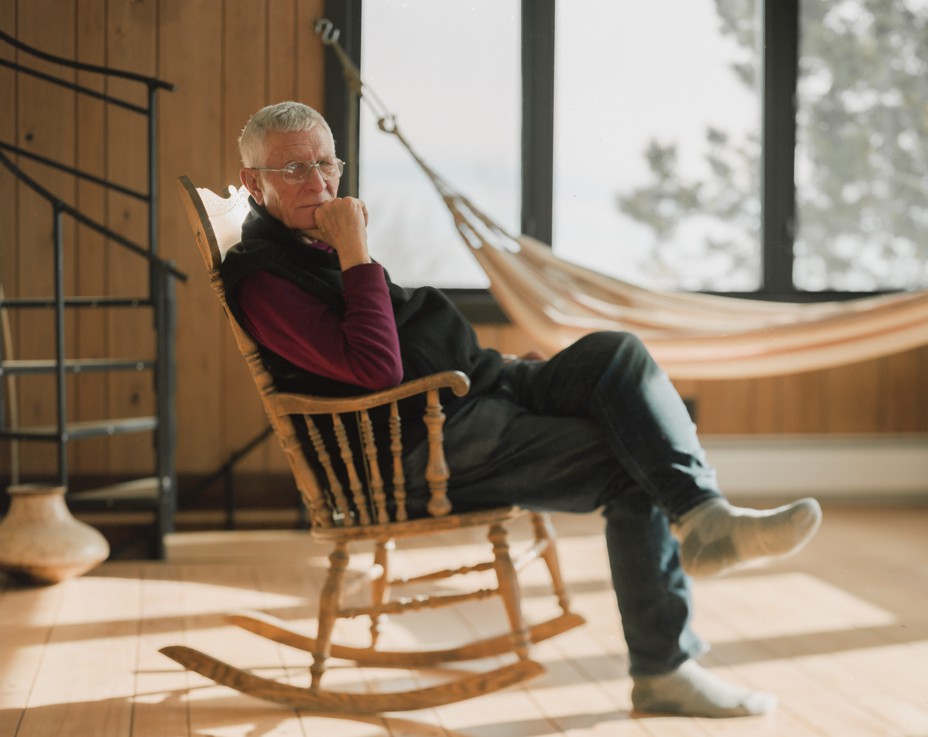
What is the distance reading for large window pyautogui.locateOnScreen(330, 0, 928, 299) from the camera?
3699 mm

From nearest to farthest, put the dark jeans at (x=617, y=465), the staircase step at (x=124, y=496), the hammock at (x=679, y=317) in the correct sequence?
the dark jeans at (x=617, y=465) < the hammock at (x=679, y=317) < the staircase step at (x=124, y=496)

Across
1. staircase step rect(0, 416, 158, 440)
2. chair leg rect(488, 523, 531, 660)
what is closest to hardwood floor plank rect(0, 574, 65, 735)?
staircase step rect(0, 416, 158, 440)

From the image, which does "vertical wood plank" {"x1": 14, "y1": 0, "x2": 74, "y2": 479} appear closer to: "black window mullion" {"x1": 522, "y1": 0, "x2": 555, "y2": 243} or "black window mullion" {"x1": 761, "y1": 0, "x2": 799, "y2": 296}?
"black window mullion" {"x1": 522, "y1": 0, "x2": 555, "y2": 243}

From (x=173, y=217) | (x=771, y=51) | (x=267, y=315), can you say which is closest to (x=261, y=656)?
(x=267, y=315)

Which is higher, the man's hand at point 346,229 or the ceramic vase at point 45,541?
the man's hand at point 346,229

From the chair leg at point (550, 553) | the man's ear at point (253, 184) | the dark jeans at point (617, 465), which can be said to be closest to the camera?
the dark jeans at point (617, 465)

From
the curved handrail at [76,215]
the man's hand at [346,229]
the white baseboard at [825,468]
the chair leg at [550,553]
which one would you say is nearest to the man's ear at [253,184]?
the man's hand at [346,229]

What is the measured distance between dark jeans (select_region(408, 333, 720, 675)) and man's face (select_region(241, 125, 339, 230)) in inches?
16.4

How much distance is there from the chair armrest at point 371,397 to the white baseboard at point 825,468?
2.23 meters

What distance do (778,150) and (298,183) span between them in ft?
8.16

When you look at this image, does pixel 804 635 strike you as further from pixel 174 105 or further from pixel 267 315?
pixel 174 105

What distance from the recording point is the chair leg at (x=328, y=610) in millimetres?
1821

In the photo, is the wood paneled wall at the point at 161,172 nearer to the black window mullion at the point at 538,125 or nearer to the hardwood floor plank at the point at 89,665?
the black window mullion at the point at 538,125

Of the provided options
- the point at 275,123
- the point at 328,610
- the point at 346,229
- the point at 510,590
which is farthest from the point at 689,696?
the point at 275,123
